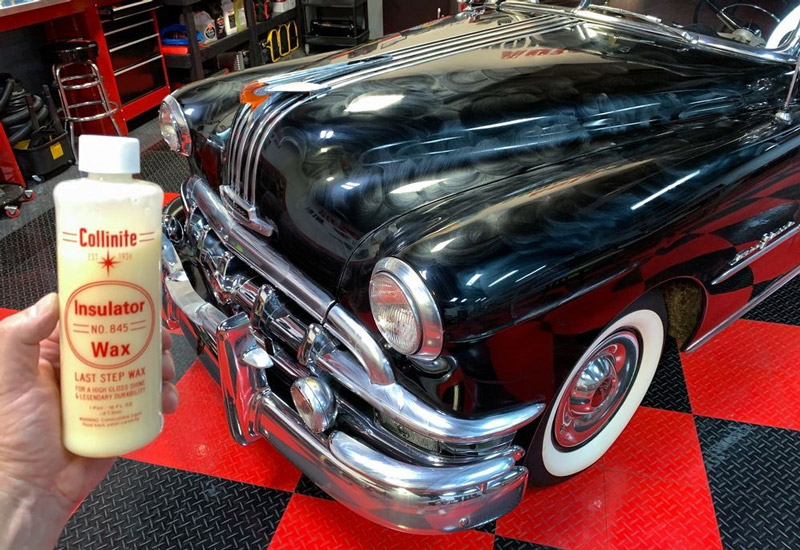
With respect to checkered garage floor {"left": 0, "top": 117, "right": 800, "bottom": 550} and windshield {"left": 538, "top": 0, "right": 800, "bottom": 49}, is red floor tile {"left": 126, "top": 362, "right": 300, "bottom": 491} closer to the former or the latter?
checkered garage floor {"left": 0, "top": 117, "right": 800, "bottom": 550}

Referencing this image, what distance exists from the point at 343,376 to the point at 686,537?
1.06 m

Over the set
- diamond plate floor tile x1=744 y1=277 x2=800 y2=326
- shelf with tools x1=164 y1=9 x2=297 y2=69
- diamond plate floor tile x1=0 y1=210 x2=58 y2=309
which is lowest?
diamond plate floor tile x1=744 y1=277 x2=800 y2=326

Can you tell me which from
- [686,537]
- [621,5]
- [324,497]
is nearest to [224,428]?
[324,497]

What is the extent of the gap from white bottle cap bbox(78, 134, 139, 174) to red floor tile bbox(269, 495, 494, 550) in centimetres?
120

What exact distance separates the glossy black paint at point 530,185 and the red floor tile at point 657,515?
0.51 metres

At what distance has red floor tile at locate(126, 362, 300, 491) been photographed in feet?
5.73

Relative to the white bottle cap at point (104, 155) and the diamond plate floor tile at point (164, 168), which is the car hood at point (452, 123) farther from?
the diamond plate floor tile at point (164, 168)

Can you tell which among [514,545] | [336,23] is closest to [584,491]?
[514,545]

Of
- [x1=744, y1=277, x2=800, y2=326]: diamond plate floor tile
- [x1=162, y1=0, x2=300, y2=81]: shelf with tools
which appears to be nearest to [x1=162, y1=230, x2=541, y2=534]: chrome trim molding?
[x1=744, y1=277, x2=800, y2=326]: diamond plate floor tile

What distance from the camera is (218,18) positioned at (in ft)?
15.7

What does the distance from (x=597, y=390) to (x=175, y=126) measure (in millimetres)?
1512

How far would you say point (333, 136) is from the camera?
59.2 inches

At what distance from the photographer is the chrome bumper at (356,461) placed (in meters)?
1.18

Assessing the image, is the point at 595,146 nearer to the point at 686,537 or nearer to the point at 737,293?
the point at 737,293
